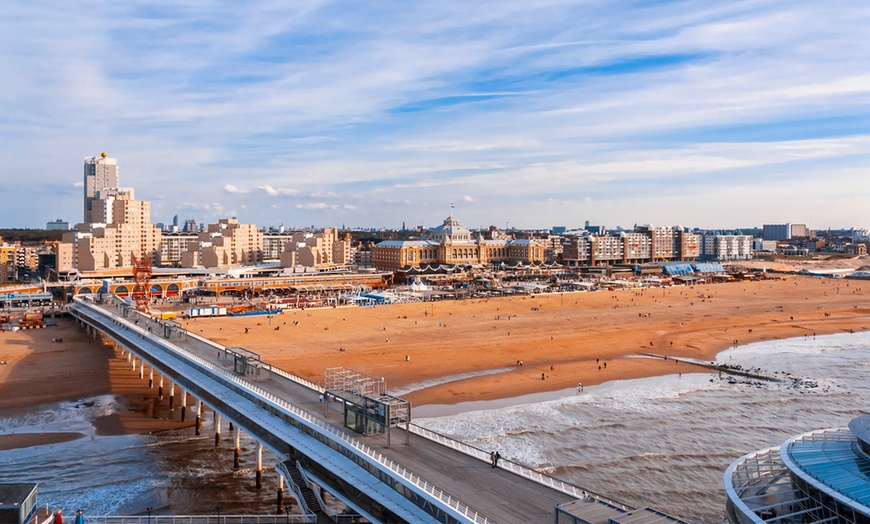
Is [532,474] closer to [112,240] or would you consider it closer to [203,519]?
[203,519]

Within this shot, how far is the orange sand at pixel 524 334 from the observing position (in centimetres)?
4572

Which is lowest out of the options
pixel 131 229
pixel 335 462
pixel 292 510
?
pixel 292 510

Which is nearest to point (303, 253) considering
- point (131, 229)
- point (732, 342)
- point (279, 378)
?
point (131, 229)

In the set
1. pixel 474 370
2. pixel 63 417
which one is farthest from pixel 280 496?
pixel 474 370

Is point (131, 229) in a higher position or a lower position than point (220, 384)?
higher

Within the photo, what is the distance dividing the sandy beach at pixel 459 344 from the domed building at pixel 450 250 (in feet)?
156

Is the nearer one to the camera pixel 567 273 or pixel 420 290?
pixel 420 290

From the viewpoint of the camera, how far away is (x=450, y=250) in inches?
5812

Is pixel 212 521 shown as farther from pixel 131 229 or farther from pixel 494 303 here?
pixel 131 229

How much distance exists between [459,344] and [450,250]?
9088cm

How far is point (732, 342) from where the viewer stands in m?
59.6

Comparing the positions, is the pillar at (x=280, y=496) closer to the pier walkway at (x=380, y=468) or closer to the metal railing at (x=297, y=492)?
the pier walkway at (x=380, y=468)

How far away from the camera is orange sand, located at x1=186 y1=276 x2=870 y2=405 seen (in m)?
45.7

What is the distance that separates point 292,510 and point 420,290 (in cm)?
8262
